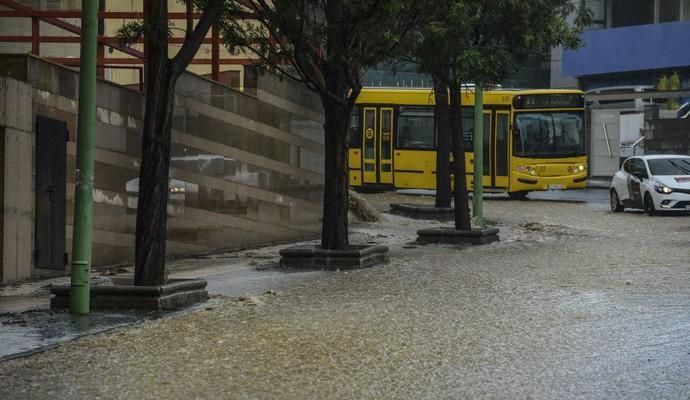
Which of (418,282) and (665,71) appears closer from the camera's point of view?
(418,282)

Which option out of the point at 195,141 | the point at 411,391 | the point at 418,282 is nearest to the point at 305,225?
the point at 195,141

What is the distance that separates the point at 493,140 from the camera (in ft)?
128

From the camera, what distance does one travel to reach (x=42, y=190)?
55.7 ft

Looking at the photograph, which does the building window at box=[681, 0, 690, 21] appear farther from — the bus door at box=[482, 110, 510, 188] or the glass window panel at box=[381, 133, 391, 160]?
the glass window panel at box=[381, 133, 391, 160]

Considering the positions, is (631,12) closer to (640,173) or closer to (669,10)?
(669,10)

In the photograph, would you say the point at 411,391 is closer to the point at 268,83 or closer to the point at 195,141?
the point at 195,141

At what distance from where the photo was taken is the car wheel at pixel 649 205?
32812 mm

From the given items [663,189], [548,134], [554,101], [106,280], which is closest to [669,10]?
[554,101]

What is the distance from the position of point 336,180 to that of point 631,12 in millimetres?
58464

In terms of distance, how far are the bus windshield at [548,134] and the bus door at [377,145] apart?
11.2 ft

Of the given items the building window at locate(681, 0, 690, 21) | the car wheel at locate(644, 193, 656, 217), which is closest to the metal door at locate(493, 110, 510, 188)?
the car wheel at locate(644, 193, 656, 217)

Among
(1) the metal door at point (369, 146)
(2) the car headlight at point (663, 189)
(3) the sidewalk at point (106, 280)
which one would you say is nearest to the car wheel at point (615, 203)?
(2) the car headlight at point (663, 189)

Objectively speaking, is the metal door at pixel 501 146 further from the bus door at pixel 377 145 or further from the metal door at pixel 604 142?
the metal door at pixel 604 142

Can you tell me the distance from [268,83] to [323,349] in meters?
12.8
